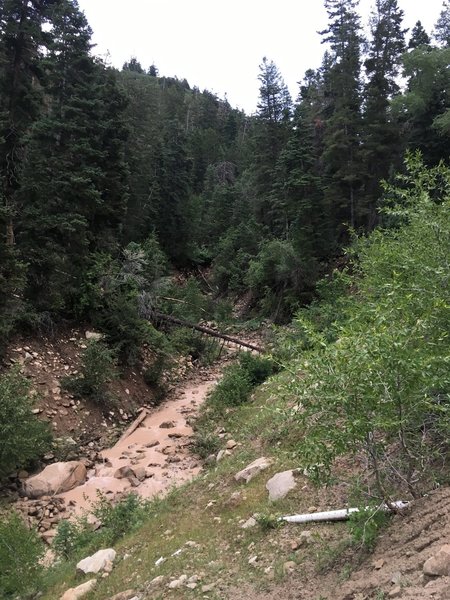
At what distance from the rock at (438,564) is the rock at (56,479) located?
8744 mm

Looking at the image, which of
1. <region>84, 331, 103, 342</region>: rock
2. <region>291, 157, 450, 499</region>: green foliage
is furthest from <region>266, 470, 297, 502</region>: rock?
<region>84, 331, 103, 342</region>: rock

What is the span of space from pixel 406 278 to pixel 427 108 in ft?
69.0

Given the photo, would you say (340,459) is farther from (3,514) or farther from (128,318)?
(128,318)

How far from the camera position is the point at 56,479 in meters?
10.1

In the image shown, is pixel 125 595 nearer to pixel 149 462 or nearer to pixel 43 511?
pixel 43 511

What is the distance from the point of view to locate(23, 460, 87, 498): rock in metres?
9.80

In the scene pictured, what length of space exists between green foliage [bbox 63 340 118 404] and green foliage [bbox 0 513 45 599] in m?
7.15

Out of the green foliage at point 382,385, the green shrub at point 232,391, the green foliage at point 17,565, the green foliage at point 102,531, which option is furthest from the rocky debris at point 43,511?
the green foliage at point 382,385

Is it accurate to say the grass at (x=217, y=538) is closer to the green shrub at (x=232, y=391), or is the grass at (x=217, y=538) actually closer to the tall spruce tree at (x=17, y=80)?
the green shrub at (x=232, y=391)

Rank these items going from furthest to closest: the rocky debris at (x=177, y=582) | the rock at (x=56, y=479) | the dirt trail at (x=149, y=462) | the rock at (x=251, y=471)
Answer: the dirt trail at (x=149, y=462), the rock at (x=56, y=479), the rock at (x=251, y=471), the rocky debris at (x=177, y=582)

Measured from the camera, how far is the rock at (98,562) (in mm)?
5914

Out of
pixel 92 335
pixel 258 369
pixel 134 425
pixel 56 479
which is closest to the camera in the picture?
pixel 56 479

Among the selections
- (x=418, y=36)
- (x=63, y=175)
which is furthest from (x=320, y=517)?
(x=418, y=36)

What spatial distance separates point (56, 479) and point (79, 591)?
198 inches
